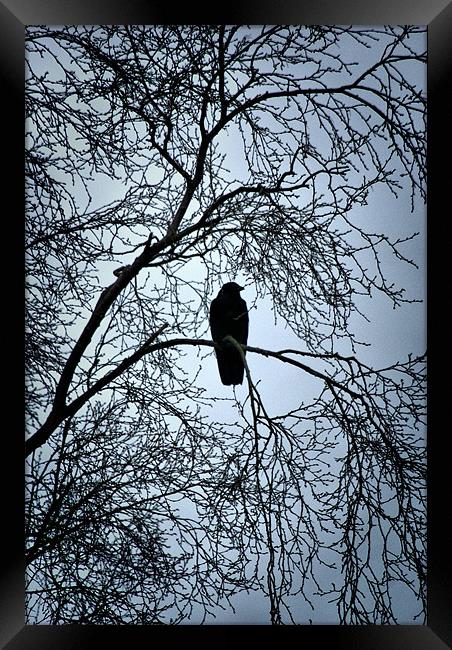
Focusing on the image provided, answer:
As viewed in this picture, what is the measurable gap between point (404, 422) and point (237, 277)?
29.0 inches

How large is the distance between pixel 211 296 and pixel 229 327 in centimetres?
12

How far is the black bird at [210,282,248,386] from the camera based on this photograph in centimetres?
162

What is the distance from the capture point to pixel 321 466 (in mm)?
1686

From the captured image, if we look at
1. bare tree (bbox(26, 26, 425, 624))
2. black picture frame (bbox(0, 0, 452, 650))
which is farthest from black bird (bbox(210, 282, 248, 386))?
black picture frame (bbox(0, 0, 452, 650))

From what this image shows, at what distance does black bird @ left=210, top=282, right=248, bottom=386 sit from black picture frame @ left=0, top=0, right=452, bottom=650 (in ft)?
2.04

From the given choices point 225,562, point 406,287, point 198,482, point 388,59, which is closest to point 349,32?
point 388,59

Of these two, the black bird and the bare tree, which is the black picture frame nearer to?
the bare tree
